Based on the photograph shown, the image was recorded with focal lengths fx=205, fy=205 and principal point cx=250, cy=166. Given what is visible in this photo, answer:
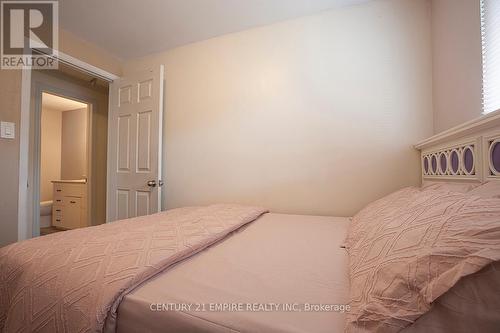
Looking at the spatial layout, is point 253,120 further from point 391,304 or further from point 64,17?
point 64,17

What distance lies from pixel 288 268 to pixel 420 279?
1.27ft

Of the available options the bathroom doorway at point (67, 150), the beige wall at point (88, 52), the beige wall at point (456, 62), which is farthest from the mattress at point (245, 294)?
the bathroom doorway at point (67, 150)

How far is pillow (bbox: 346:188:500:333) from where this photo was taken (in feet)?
1.21

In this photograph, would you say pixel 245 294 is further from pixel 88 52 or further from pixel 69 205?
pixel 69 205

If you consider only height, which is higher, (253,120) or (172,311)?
(253,120)

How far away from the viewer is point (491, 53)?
1.01 meters

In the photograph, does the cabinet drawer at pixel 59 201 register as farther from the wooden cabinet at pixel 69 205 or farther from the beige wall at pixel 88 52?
the beige wall at pixel 88 52

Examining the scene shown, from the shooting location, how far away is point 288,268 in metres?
0.70

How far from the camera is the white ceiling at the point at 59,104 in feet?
12.5

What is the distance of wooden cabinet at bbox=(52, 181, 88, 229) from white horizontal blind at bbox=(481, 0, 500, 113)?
4.62m

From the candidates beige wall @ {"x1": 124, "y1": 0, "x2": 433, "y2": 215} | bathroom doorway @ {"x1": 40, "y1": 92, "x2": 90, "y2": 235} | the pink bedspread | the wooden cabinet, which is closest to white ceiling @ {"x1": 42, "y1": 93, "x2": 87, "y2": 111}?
bathroom doorway @ {"x1": 40, "y1": 92, "x2": 90, "y2": 235}

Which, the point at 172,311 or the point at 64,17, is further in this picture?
the point at 64,17

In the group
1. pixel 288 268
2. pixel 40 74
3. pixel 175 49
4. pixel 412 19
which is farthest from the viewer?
pixel 40 74

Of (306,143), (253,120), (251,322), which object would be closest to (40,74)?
(253,120)
